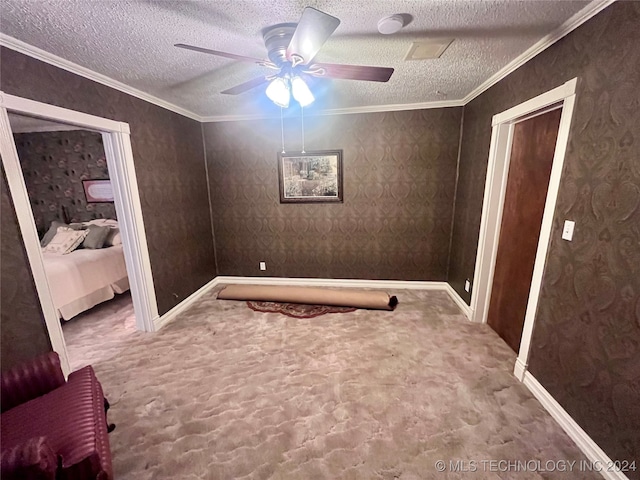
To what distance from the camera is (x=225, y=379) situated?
209 cm

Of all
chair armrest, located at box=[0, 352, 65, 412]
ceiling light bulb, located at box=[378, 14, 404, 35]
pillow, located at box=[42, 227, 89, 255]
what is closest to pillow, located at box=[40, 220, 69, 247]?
pillow, located at box=[42, 227, 89, 255]

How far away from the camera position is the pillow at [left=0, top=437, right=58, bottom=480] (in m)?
0.90

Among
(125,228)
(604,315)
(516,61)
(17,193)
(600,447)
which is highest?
(516,61)

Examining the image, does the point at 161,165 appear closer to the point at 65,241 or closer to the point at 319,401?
the point at 65,241

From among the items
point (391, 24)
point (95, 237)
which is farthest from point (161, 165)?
point (391, 24)

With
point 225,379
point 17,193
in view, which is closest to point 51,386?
point 225,379

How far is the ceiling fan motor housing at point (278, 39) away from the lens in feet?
4.94

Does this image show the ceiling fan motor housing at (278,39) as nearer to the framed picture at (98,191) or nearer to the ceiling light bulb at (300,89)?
the ceiling light bulb at (300,89)

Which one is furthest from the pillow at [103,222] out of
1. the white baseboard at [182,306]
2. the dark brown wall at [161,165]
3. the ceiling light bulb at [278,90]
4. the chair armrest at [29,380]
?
the ceiling light bulb at [278,90]

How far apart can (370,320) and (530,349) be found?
4.48 ft

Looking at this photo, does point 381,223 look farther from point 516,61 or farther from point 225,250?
point 225,250

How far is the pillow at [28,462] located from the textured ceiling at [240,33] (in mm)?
1892

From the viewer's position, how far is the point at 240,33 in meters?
1.58

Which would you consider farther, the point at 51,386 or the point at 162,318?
the point at 162,318
